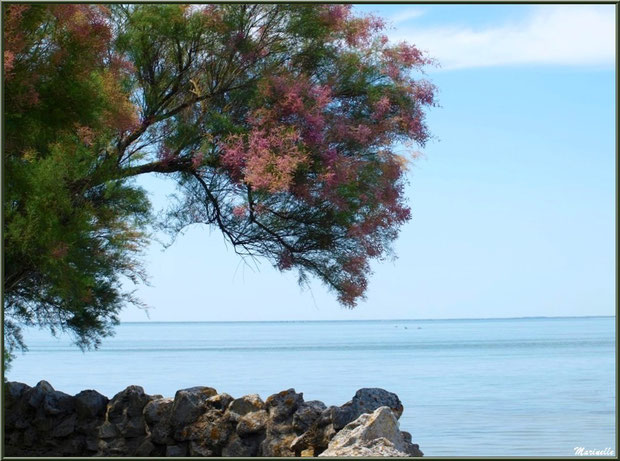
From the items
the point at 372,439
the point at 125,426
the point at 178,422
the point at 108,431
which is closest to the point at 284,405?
the point at 178,422

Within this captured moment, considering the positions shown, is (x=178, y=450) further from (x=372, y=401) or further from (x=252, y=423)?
(x=372, y=401)

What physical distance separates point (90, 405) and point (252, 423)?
2.71 m

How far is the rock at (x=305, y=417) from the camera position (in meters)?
11.9

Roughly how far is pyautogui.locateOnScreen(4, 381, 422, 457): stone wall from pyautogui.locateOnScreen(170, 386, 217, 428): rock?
1cm

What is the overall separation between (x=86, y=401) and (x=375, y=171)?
5219 millimetres

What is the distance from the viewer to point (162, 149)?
13.6 meters

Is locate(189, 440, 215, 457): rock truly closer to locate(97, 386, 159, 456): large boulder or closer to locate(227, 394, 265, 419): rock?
locate(227, 394, 265, 419): rock

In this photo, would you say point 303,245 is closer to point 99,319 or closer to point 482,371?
point 99,319

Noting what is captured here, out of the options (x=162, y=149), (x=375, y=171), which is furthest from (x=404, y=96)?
(x=162, y=149)

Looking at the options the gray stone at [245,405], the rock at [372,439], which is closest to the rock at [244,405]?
the gray stone at [245,405]

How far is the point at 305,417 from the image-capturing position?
470 inches

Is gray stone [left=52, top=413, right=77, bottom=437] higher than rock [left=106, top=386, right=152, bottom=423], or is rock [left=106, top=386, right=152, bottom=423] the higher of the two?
rock [left=106, top=386, right=152, bottom=423]

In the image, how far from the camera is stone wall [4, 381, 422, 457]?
38.1ft

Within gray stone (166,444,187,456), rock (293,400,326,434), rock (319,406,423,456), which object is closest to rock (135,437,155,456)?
gray stone (166,444,187,456)
